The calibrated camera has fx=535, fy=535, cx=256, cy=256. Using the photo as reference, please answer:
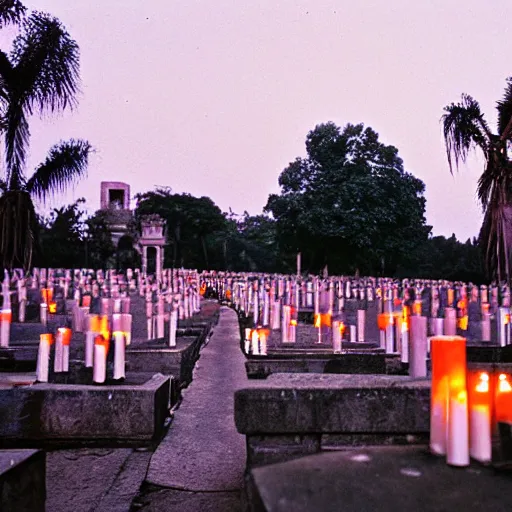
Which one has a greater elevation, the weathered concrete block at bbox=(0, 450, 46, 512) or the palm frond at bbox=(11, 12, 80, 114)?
the palm frond at bbox=(11, 12, 80, 114)

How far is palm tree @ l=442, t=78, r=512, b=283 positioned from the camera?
1335 cm

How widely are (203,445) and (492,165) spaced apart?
40.8 feet

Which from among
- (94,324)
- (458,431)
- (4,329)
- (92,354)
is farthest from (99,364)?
(4,329)

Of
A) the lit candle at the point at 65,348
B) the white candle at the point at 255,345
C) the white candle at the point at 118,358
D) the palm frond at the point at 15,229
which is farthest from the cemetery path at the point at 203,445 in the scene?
the palm frond at the point at 15,229

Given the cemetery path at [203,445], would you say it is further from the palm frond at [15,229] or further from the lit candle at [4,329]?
the palm frond at [15,229]

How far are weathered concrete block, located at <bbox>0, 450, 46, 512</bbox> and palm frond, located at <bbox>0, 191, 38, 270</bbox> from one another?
35.9 ft

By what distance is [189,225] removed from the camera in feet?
179

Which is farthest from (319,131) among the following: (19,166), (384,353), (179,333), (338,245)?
(384,353)

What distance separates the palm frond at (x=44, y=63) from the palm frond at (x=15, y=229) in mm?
2229

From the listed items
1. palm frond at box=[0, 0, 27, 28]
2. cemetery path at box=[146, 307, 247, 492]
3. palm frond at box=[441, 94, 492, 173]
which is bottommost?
cemetery path at box=[146, 307, 247, 492]

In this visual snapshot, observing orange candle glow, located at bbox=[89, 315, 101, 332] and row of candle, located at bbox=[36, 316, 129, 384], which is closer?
row of candle, located at bbox=[36, 316, 129, 384]

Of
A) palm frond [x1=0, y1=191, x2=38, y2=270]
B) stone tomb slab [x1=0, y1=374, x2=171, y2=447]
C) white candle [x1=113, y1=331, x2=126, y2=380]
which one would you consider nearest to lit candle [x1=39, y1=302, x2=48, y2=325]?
palm frond [x1=0, y1=191, x2=38, y2=270]

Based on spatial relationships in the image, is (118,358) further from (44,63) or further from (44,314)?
(44,63)

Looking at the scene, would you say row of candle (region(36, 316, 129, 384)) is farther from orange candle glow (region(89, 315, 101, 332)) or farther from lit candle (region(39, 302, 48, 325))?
lit candle (region(39, 302, 48, 325))
